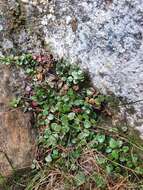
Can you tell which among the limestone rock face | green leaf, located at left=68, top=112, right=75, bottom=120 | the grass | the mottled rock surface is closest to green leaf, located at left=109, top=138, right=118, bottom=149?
the grass

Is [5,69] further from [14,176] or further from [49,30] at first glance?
[14,176]

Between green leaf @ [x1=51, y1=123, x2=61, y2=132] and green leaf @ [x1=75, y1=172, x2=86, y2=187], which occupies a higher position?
green leaf @ [x1=51, y1=123, x2=61, y2=132]

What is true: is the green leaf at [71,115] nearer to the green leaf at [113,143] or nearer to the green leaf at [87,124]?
the green leaf at [87,124]

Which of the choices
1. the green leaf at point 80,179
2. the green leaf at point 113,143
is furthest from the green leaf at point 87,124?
the green leaf at point 80,179

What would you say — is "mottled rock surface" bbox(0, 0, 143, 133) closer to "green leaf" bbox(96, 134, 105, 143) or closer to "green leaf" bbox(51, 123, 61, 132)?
"green leaf" bbox(96, 134, 105, 143)

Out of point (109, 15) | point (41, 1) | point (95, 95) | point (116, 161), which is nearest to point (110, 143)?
point (116, 161)

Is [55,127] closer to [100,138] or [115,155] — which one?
[100,138]
